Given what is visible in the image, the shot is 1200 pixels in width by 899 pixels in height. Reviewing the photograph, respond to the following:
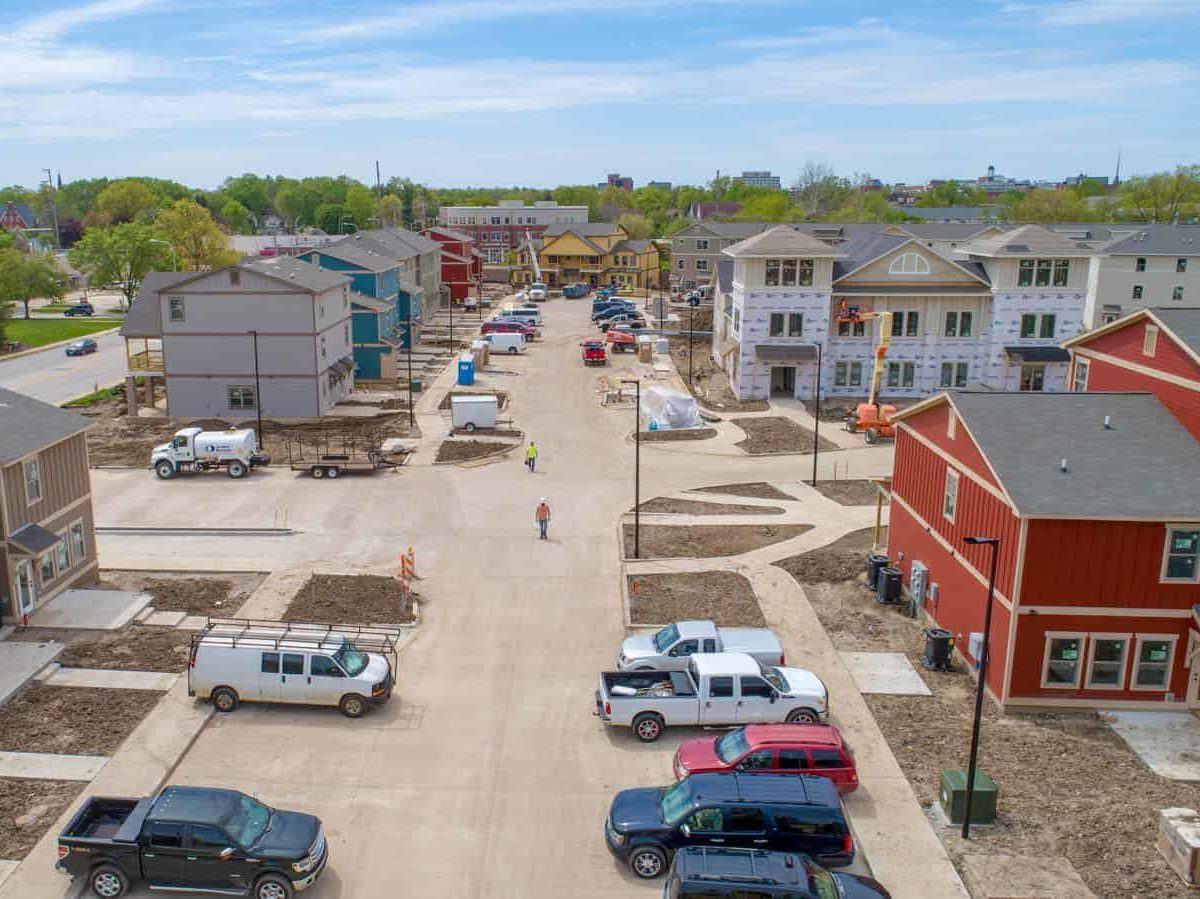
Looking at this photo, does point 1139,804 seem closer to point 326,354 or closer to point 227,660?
point 227,660

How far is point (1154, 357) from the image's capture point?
93.8ft

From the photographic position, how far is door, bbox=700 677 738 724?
2300 cm

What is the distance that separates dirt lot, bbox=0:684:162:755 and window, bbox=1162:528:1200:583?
24.5 metres

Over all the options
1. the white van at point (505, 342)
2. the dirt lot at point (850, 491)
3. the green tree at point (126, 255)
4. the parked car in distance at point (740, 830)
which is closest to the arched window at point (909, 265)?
the dirt lot at point (850, 491)

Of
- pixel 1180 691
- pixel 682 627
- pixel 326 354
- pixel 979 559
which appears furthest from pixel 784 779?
pixel 326 354

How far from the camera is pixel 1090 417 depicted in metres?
27.0

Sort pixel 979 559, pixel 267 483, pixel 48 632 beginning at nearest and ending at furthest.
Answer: pixel 979 559 < pixel 48 632 < pixel 267 483

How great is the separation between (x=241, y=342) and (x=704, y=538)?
101 feet

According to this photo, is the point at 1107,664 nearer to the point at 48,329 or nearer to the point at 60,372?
the point at 60,372

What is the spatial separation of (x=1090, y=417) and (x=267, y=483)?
32.4 m

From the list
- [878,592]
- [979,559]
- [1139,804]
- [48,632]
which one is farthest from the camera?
[878,592]

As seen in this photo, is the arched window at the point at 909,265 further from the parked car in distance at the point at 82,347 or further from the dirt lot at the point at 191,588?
the parked car in distance at the point at 82,347

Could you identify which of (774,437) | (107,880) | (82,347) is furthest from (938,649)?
(82,347)

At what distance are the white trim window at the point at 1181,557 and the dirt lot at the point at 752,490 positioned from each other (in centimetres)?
1933
